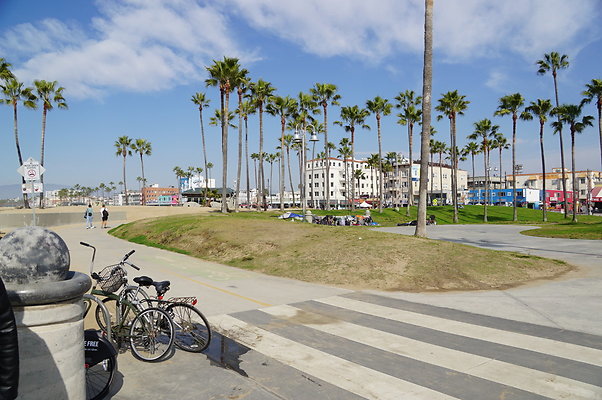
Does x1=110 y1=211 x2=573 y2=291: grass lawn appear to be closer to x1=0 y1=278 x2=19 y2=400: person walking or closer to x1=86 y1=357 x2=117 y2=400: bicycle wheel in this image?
x1=86 y1=357 x2=117 y2=400: bicycle wheel

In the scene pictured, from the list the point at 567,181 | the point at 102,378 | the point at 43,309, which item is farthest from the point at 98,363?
the point at 567,181

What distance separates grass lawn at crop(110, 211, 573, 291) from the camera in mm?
11291

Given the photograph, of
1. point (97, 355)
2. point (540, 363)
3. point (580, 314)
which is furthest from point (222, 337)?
point (580, 314)

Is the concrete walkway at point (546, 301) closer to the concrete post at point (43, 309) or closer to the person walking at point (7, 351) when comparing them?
the concrete post at point (43, 309)

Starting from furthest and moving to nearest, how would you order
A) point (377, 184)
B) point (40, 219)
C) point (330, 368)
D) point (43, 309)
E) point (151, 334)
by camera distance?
point (377, 184)
point (40, 219)
point (151, 334)
point (330, 368)
point (43, 309)

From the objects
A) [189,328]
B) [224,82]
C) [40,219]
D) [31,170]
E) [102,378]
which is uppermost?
[224,82]

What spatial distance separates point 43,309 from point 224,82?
125 ft

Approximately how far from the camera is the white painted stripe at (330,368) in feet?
15.1

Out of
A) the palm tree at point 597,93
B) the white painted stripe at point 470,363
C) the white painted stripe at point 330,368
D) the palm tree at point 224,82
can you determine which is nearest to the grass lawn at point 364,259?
the white painted stripe at point 470,363

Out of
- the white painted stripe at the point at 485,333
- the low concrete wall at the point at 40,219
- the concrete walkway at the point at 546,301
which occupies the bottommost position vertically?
the concrete walkway at the point at 546,301

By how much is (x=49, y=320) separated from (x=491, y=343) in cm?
593

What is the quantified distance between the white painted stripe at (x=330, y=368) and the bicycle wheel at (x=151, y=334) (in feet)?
4.14

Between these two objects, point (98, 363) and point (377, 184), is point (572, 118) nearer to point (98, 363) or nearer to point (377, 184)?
point (98, 363)

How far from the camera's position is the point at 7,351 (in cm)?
247
